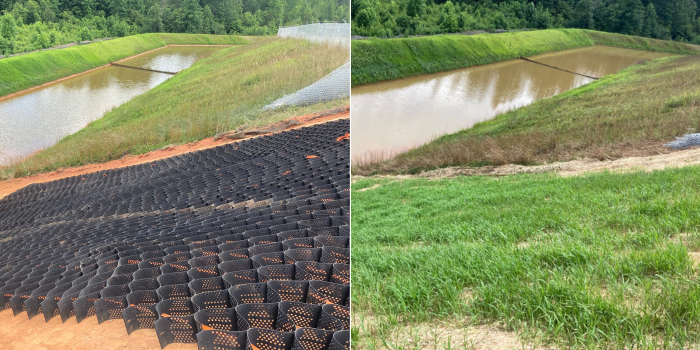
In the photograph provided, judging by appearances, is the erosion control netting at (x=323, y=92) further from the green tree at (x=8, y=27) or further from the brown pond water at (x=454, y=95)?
the green tree at (x=8, y=27)

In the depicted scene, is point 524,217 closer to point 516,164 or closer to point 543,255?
point 543,255

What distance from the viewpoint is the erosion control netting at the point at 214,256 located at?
1.85 metres

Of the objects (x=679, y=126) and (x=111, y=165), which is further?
(x=111, y=165)

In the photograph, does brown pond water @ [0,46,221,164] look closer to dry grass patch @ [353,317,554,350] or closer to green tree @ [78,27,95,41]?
green tree @ [78,27,95,41]

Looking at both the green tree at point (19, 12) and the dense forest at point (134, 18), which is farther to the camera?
the green tree at point (19, 12)

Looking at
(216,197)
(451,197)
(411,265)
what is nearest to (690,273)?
(411,265)

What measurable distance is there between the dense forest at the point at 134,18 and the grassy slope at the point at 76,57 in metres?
0.63

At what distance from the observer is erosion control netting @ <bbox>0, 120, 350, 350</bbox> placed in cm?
185

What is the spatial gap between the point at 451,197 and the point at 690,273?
19.9ft

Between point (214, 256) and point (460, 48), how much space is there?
3209 cm

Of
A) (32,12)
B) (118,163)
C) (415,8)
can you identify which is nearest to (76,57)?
(32,12)

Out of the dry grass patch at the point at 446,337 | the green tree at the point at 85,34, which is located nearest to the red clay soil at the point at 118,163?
the dry grass patch at the point at 446,337

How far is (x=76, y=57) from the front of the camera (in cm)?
2694

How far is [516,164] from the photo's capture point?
12.4 metres
